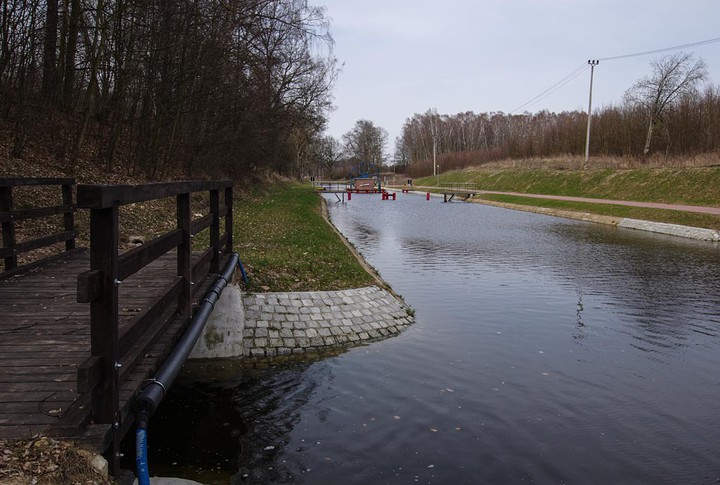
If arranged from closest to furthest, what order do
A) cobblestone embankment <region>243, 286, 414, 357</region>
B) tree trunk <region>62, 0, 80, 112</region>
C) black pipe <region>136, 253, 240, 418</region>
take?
1. black pipe <region>136, 253, 240, 418</region>
2. cobblestone embankment <region>243, 286, 414, 357</region>
3. tree trunk <region>62, 0, 80, 112</region>

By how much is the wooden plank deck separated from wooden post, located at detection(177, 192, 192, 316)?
0.23m

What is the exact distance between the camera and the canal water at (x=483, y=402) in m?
5.67

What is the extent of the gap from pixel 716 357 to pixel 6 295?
1019 cm

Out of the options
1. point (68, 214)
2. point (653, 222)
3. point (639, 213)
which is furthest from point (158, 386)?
point (639, 213)

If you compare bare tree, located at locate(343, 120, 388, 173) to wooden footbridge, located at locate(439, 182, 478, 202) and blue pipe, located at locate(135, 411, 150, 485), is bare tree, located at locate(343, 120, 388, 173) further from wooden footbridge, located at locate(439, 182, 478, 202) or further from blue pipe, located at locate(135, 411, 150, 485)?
blue pipe, located at locate(135, 411, 150, 485)

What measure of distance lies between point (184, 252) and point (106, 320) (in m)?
2.16

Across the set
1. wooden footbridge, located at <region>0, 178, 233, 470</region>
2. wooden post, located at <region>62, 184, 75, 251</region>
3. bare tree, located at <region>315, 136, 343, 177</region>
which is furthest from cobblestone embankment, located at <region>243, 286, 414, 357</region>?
bare tree, located at <region>315, 136, 343, 177</region>

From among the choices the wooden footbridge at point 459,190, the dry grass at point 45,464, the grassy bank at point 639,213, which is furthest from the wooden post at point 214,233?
the wooden footbridge at point 459,190

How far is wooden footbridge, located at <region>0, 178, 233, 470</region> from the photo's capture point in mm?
3475

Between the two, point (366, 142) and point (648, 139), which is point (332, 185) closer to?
point (366, 142)

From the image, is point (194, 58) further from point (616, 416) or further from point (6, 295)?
point (616, 416)

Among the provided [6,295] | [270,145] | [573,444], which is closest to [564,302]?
[573,444]

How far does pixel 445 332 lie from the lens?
10273 mm

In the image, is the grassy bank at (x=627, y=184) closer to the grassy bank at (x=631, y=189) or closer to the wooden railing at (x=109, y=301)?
the grassy bank at (x=631, y=189)
